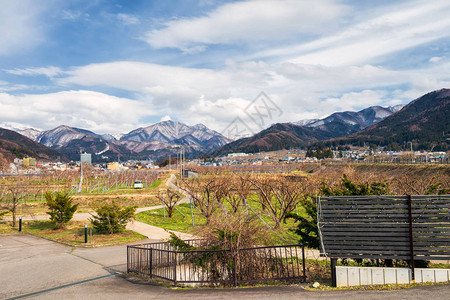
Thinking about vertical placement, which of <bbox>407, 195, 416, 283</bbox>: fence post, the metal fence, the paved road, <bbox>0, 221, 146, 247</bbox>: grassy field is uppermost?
<bbox>407, 195, 416, 283</bbox>: fence post

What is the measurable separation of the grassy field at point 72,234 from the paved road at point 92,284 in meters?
1.19

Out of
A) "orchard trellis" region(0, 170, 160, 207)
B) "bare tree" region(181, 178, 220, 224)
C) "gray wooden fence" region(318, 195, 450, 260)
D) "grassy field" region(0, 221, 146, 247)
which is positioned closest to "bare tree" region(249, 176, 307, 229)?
"bare tree" region(181, 178, 220, 224)

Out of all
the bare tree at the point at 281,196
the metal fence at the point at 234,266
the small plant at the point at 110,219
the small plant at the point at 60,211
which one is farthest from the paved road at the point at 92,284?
the bare tree at the point at 281,196

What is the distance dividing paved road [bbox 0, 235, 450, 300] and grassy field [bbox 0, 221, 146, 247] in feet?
3.90

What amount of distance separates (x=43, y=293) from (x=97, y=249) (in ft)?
22.0

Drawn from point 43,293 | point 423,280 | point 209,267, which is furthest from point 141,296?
point 423,280

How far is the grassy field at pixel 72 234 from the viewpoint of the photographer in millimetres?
16703

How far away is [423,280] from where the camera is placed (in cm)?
796

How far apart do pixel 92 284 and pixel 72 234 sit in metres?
10.4

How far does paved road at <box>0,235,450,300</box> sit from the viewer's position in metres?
7.54

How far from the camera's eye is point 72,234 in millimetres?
18719

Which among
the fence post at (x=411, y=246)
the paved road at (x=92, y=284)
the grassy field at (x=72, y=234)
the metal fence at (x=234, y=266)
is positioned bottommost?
the grassy field at (x=72, y=234)

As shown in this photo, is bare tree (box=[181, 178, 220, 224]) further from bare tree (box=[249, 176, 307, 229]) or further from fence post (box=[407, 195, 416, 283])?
fence post (box=[407, 195, 416, 283])

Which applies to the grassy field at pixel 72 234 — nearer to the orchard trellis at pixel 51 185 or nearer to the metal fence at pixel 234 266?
the orchard trellis at pixel 51 185
